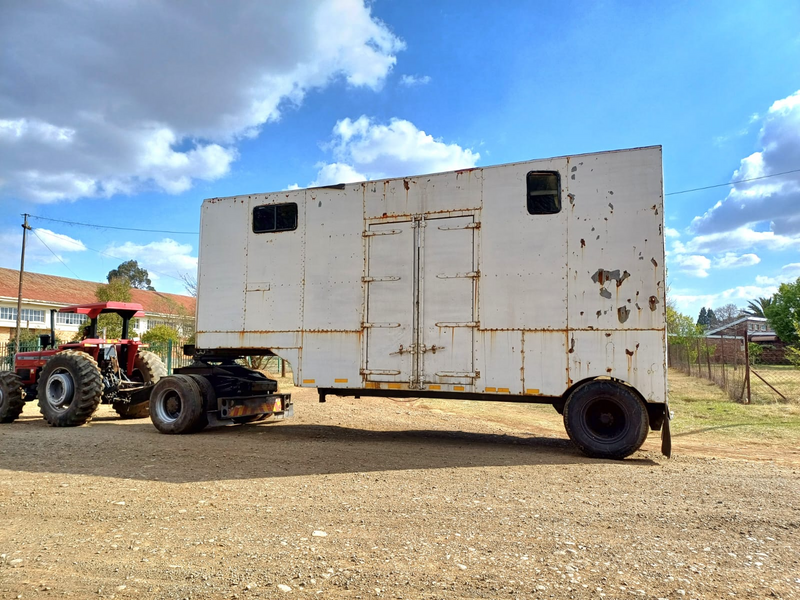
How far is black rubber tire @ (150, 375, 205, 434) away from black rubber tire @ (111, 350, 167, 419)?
6.76 feet

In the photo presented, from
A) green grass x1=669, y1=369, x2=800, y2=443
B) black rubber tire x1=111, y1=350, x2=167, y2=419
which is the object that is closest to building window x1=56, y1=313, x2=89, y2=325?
black rubber tire x1=111, y1=350, x2=167, y2=419

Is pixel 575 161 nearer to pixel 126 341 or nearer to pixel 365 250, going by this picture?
pixel 365 250

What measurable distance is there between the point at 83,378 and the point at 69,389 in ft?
1.48

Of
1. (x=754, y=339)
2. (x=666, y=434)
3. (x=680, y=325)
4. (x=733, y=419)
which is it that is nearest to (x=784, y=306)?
(x=754, y=339)

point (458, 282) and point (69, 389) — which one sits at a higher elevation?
point (458, 282)

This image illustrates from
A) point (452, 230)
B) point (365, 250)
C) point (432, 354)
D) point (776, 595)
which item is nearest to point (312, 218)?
point (365, 250)

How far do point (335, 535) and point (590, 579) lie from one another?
1.79m

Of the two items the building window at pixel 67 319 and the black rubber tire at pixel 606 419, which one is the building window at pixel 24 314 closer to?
the building window at pixel 67 319

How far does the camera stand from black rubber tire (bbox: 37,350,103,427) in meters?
9.57

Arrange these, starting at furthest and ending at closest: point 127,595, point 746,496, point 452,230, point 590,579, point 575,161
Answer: point 452,230, point 575,161, point 746,496, point 590,579, point 127,595

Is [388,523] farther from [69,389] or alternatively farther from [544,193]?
[69,389]

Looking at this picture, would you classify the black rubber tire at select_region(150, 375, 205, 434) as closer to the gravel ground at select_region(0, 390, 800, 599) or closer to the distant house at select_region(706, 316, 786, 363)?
the gravel ground at select_region(0, 390, 800, 599)

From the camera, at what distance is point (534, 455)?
23.8 feet

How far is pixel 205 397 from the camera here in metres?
9.03
